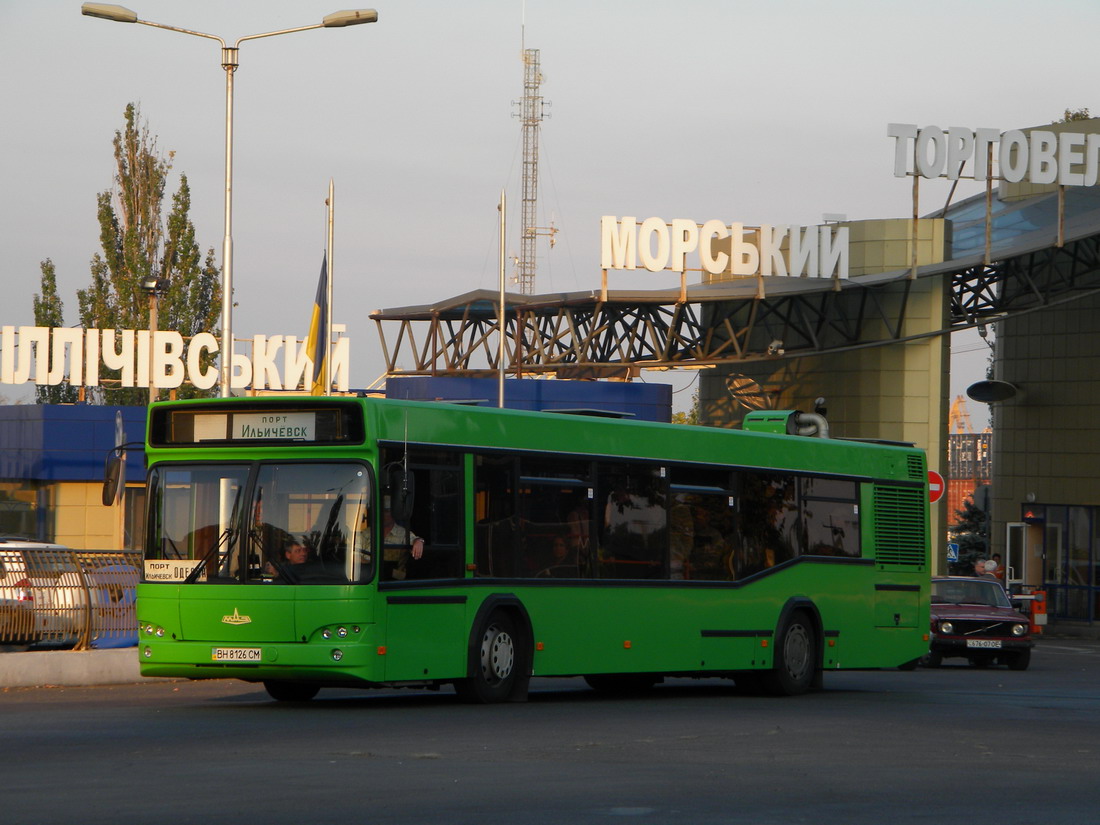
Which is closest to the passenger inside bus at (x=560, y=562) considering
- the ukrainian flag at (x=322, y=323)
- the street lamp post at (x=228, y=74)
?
the street lamp post at (x=228, y=74)

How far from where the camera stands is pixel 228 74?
86.9ft

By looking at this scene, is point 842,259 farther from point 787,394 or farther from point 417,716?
point 417,716

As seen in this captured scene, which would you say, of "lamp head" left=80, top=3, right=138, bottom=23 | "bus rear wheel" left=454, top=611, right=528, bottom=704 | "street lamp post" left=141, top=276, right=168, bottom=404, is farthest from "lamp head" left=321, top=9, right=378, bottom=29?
"street lamp post" left=141, top=276, right=168, bottom=404

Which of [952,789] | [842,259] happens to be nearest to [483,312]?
[842,259]

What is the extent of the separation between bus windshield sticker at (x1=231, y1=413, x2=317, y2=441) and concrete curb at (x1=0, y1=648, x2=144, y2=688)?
4.78 metres

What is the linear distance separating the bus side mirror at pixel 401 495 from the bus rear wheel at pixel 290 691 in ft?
8.58

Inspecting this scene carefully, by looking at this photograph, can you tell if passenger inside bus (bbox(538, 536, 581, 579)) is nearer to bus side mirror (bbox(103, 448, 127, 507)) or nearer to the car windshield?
bus side mirror (bbox(103, 448, 127, 507))

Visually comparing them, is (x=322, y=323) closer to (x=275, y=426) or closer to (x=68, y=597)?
(x=68, y=597)

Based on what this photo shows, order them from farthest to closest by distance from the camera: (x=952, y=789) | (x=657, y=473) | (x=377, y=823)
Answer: (x=657, y=473) → (x=952, y=789) → (x=377, y=823)

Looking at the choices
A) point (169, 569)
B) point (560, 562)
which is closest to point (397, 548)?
point (169, 569)

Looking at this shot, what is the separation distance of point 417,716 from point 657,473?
4161mm

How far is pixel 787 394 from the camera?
152ft

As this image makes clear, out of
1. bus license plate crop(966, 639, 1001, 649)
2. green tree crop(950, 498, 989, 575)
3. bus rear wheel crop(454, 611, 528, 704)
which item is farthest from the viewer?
green tree crop(950, 498, 989, 575)

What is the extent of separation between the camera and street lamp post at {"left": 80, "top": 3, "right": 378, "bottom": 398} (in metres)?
24.9
